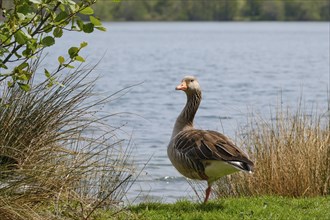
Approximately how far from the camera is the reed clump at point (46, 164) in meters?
7.80

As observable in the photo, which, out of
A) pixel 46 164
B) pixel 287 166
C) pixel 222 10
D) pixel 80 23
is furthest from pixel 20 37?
pixel 222 10

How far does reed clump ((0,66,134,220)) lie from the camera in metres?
7.80

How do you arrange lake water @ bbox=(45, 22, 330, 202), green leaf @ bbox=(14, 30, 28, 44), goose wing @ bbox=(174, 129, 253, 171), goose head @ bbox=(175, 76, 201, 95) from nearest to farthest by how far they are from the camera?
green leaf @ bbox=(14, 30, 28, 44)
goose wing @ bbox=(174, 129, 253, 171)
goose head @ bbox=(175, 76, 201, 95)
lake water @ bbox=(45, 22, 330, 202)

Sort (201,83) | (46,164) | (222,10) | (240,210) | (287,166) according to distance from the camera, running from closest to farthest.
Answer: (46,164) → (240,210) → (287,166) → (201,83) → (222,10)

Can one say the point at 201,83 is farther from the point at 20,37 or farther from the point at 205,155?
the point at 20,37

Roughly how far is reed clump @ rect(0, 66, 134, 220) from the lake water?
316cm

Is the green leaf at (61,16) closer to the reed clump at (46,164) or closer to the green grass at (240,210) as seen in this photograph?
the reed clump at (46,164)

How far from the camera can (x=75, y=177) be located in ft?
27.5

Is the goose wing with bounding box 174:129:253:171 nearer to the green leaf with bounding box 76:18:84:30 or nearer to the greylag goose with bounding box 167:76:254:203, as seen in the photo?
the greylag goose with bounding box 167:76:254:203

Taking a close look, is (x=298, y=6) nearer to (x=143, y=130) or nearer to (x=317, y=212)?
(x=143, y=130)

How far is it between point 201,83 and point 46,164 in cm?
3068

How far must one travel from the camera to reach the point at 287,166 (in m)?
11.0

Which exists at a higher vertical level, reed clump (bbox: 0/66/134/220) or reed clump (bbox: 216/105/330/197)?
reed clump (bbox: 0/66/134/220)

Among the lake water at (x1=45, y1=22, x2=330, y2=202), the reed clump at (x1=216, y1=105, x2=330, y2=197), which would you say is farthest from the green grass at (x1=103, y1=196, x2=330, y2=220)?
the lake water at (x1=45, y1=22, x2=330, y2=202)
